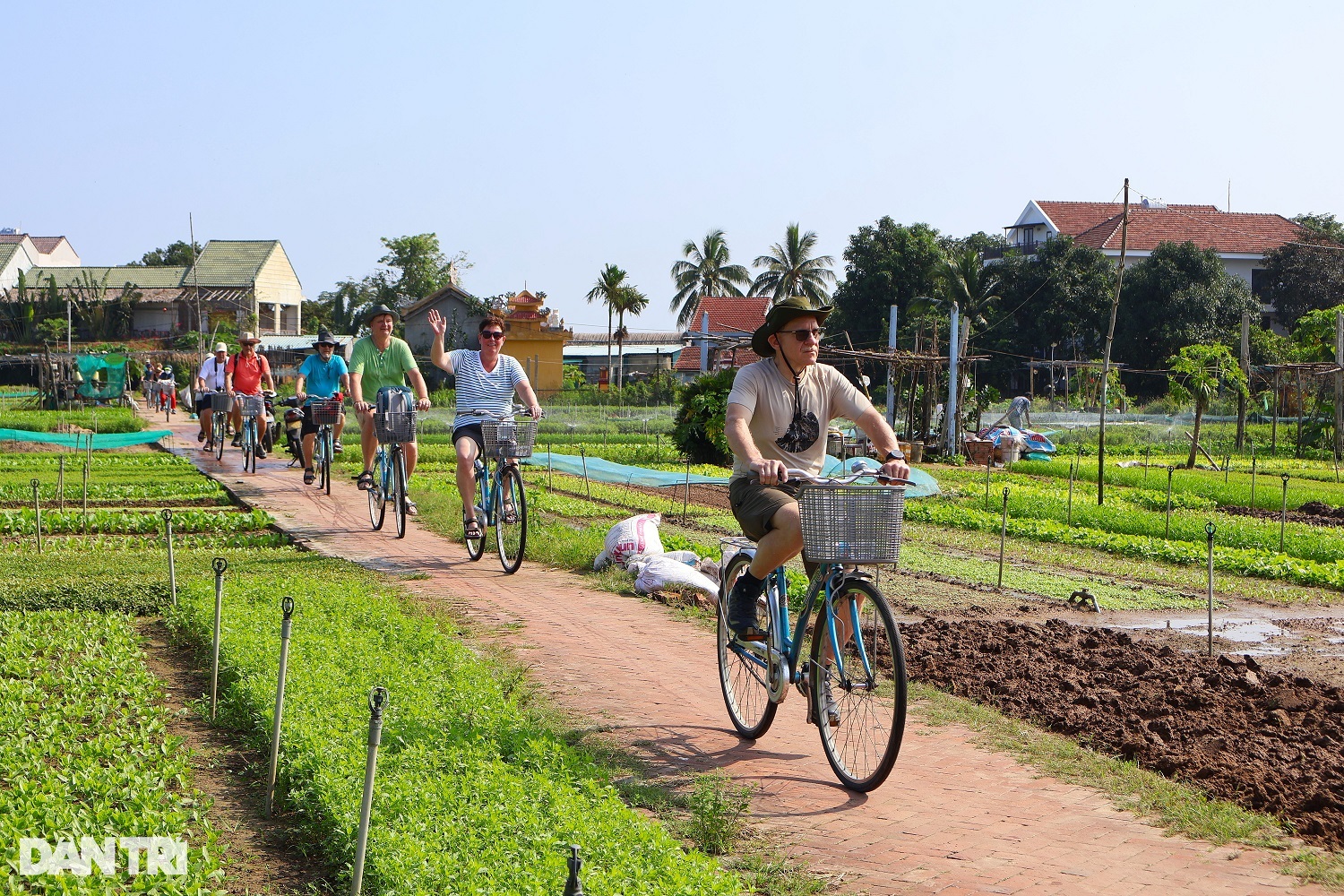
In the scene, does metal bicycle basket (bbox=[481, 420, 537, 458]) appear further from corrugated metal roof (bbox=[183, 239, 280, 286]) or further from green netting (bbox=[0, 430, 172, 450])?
corrugated metal roof (bbox=[183, 239, 280, 286])

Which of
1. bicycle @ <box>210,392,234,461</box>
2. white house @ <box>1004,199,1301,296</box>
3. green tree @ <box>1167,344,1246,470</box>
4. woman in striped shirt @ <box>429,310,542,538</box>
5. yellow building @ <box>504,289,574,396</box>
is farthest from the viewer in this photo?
Result: white house @ <box>1004,199,1301,296</box>

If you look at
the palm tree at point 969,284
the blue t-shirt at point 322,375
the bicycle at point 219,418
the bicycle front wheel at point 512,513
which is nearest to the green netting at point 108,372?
the bicycle at point 219,418

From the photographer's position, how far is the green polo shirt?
479 inches

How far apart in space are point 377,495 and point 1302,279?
5986 centimetres

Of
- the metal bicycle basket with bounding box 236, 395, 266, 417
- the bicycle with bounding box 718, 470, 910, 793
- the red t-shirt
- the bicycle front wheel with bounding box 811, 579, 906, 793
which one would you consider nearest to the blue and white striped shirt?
the bicycle with bounding box 718, 470, 910, 793

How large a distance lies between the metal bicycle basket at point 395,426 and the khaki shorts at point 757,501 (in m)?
6.55

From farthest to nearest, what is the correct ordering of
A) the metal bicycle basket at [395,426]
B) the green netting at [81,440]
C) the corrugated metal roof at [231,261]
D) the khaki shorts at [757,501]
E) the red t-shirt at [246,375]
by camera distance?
1. the corrugated metal roof at [231,261]
2. the green netting at [81,440]
3. the red t-shirt at [246,375]
4. the metal bicycle basket at [395,426]
5. the khaki shorts at [757,501]

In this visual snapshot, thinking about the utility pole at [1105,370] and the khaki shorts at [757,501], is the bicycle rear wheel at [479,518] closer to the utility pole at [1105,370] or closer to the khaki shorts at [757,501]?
the khaki shorts at [757,501]

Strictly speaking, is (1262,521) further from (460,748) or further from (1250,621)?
(460,748)

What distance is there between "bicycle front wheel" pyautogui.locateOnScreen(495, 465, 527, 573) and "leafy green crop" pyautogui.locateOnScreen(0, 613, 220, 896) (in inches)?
139

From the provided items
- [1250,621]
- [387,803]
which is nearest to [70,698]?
[387,803]

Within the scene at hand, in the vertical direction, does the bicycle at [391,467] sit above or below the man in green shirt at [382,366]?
below

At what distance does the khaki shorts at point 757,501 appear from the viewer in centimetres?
557

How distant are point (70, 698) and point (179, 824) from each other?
2092 millimetres
